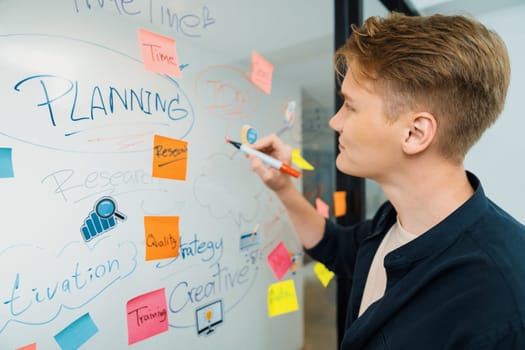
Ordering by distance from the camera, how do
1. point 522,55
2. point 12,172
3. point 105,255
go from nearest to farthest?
1. point 12,172
2. point 105,255
3. point 522,55

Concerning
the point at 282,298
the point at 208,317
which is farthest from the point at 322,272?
the point at 208,317

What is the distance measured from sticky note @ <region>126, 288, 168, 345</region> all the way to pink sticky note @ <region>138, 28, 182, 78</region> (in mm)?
409

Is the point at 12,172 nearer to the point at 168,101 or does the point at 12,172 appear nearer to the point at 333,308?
the point at 168,101

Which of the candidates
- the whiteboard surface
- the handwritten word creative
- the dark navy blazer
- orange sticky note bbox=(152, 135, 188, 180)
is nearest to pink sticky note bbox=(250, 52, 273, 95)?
the whiteboard surface

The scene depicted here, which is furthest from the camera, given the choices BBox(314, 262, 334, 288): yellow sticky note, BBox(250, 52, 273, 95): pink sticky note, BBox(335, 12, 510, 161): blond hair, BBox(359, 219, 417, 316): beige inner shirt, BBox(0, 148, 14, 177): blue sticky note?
BBox(314, 262, 334, 288): yellow sticky note

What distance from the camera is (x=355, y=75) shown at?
2.05 ft

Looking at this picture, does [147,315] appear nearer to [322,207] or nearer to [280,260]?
[280,260]

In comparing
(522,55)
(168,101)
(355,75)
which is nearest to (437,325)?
(355,75)

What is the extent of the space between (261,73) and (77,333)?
67cm

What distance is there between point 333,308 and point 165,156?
2.93 feet

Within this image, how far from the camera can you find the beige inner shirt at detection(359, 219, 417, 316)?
2.24ft

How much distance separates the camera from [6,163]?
43 cm

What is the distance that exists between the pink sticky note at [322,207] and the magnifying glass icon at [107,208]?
0.66m

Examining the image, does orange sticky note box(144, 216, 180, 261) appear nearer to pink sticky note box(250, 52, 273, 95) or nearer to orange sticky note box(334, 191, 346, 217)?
pink sticky note box(250, 52, 273, 95)
